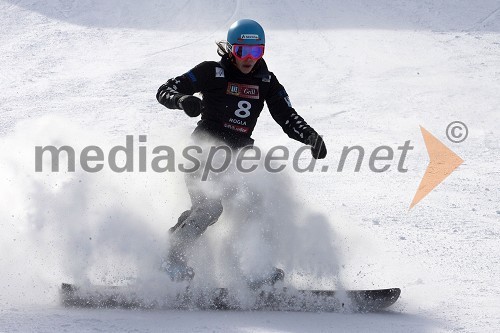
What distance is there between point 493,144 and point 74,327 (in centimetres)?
649

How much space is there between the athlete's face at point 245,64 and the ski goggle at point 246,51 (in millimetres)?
29

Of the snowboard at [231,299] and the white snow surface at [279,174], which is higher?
the white snow surface at [279,174]

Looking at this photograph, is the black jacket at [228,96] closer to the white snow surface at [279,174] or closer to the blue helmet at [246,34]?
the blue helmet at [246,34]

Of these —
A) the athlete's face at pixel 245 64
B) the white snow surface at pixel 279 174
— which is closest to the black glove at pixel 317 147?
the white snow surface at pixel 279 174

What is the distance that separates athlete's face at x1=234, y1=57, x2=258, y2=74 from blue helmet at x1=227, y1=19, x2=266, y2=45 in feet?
0.38

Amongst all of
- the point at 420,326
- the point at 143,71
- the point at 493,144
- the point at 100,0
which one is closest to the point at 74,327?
the point at 420,326

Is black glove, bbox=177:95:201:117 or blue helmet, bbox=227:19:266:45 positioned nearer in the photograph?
black glove, bbox=177:95:201:117

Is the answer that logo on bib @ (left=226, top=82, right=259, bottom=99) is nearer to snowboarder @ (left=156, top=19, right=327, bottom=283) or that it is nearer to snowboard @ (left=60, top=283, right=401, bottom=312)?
snowboarder @ (left=156, top=19, right=327, bottom=283)

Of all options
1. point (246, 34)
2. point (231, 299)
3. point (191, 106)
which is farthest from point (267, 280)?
point (246, 34)

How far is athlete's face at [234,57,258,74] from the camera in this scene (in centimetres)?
501

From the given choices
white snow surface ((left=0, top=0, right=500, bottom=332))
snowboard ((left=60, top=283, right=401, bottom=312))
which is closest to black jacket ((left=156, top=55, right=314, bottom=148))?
white snow surface ((left=0, top=0, right=500, bottom=332))

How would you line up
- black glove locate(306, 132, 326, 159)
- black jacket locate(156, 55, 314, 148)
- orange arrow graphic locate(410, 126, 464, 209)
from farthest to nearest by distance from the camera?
orange arrow graphic locate(410, 126, 464, 209), black jacket locate(156, 55, 314, 148), black glove locate(306, 132, 326, 159)

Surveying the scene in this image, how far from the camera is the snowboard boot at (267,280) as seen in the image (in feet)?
15.2

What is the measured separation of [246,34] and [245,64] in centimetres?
20
